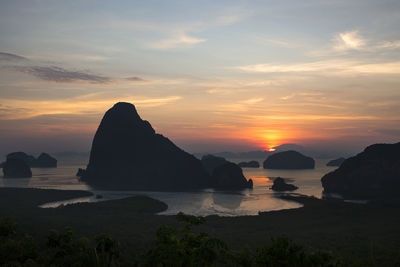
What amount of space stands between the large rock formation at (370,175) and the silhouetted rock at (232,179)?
1625 inches

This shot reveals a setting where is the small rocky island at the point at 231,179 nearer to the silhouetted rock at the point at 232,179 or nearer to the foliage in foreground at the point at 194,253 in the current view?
the silhouetted rock at the point at 232,179

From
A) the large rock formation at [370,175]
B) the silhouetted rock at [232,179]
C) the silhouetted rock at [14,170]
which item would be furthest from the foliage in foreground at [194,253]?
the silhouetted rock at [14,170]

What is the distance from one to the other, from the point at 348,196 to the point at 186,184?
283ft

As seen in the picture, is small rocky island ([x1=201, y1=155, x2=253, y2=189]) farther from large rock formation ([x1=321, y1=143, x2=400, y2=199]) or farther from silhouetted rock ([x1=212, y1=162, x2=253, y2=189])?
large rock formation ([x1=321, y1=143, x2=400, y2=199])

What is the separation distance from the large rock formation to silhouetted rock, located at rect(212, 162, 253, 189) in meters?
41.3

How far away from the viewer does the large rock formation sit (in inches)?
4872

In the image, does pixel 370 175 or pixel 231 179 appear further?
pixel 231 179

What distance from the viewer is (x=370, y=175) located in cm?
12644

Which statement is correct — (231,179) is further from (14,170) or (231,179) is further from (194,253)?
(194,253)

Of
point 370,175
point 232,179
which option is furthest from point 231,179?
point 370,175

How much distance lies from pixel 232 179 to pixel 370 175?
6250 centimetres

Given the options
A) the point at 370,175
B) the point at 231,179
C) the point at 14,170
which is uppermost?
the point at 370,175

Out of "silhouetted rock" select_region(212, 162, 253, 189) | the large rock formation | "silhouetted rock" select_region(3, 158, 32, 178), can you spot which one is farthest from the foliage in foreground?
"silhouetted rock" select_region(3, 158, 32, 178)

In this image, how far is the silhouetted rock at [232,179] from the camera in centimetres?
16262
